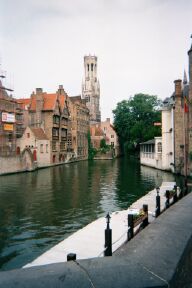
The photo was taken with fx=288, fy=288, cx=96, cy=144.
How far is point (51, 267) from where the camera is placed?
4.26 m

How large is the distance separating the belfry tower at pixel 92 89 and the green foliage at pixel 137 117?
179 feet

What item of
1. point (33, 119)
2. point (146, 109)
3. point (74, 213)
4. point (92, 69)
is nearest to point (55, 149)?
point (33, 119)

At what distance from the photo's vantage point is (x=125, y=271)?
4.20 meters

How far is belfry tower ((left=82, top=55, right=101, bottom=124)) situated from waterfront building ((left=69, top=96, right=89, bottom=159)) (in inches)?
1634

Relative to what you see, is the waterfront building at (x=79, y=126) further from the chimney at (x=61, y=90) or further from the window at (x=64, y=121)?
the window at (x=64, y=121)

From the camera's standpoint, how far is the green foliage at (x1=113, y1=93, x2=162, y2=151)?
75.4m

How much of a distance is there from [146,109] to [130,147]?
1136 centimetres

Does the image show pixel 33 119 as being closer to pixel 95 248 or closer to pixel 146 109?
pixel 146 109

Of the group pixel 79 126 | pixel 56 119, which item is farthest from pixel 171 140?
pixel 79 126

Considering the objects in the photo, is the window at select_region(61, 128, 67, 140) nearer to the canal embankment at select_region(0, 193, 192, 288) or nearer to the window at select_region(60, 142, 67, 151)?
the window at select_region(60, 142, 67, 151)

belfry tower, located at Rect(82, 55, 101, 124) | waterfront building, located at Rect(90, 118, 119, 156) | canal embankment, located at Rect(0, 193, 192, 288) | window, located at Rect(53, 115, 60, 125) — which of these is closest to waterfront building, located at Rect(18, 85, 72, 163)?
window, located at Rect(53, 115, 60, 125)

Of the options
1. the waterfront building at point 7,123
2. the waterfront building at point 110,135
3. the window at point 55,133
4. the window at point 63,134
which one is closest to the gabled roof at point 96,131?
the waterfront building at point 110,135

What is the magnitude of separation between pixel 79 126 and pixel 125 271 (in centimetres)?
8962

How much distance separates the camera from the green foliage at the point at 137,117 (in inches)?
2970
